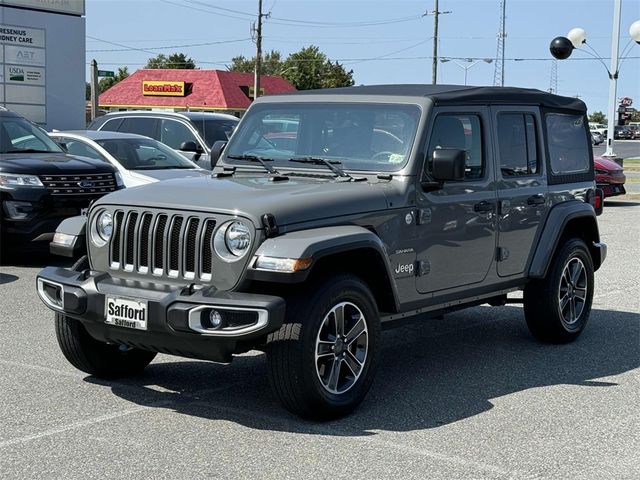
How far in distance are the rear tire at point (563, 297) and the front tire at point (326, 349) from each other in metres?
2.29

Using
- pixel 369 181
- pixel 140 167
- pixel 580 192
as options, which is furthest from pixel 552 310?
pixel 140 167

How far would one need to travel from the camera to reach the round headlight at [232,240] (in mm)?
5547

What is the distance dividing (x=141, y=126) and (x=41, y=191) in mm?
5559

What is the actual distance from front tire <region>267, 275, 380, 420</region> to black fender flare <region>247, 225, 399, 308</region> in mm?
205

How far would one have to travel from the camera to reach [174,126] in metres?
17.0

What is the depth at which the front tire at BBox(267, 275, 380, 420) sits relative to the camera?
18.0 ft

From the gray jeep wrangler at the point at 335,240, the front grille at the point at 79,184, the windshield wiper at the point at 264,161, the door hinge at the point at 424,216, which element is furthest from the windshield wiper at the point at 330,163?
the front grille at the point at 79,184

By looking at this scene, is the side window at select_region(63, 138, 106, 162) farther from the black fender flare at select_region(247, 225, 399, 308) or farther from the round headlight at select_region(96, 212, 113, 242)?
the black fender flare at select_region(247, 225, 399, 308)

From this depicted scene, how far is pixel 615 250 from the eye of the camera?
558 inches

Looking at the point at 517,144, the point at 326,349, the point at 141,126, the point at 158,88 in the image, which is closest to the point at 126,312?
the point at 326,349

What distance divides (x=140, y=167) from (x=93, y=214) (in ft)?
27.0

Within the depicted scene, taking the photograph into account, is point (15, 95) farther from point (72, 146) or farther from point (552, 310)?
point (552, 310)

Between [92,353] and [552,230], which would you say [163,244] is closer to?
[92,353]

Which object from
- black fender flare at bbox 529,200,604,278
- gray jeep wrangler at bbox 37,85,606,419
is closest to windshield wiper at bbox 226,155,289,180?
gray jeep wrangler at bbox 37,85,606,419
